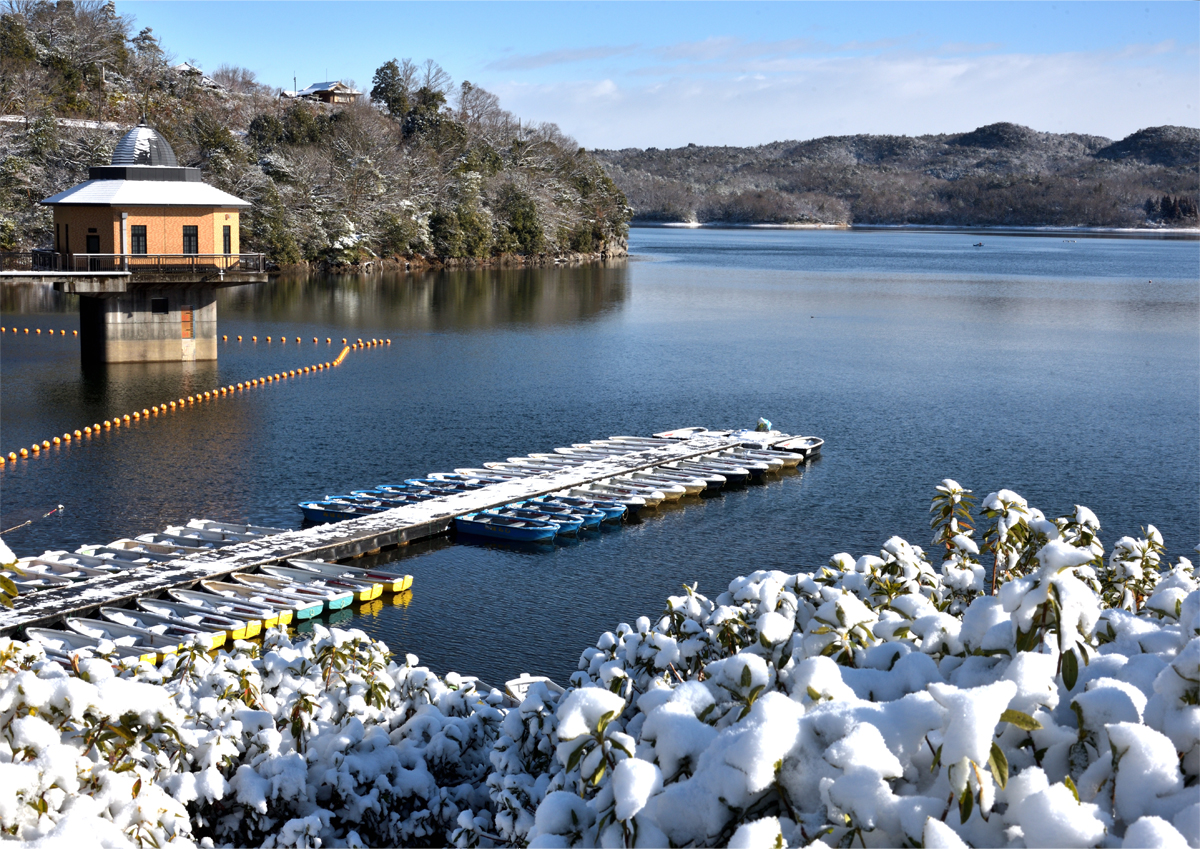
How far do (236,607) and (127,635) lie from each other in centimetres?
227

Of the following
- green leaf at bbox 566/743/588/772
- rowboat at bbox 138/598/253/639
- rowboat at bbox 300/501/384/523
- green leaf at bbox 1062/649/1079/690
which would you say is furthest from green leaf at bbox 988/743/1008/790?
rowboat at bbox 300/501/384/523

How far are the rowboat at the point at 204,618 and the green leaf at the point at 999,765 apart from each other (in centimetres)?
1734

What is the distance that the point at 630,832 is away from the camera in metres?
6.18

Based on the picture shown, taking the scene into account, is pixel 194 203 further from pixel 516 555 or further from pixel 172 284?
pixel 516 555

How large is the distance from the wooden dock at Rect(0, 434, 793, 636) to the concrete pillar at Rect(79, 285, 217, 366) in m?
22.5

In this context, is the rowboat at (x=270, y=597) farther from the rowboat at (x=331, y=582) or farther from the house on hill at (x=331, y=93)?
the house on hill at (x=331, y=93)

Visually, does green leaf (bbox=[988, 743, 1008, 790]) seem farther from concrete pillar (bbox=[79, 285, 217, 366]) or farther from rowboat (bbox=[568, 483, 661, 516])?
concrete pillar (bbox=[79, 285, 217, 366])

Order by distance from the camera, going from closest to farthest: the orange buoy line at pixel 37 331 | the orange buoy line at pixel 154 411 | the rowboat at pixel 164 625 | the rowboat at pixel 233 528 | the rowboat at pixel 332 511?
1. the rowboat at pixel 164 625
2. the rowboat at pixel 233 528
3. the rowboat at pixel 332 511
4. the orange buoy line at pixel 154 411
5. the orange buoy line at pixel 37 331

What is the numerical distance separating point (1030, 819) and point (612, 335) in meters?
61.4

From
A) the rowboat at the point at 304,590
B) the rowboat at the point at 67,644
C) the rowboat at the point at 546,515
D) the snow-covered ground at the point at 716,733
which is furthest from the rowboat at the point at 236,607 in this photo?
the snow-covered ground at the point at 716,733

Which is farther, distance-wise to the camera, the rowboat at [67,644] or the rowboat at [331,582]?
the rowboat at [331,582]

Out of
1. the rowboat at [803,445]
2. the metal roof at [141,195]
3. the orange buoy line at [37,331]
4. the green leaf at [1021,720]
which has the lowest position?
the rowboat at [803,445]

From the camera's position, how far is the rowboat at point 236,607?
71.0 ft

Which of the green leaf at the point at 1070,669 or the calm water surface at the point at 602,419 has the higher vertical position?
the green leaf at the point at 1070,669
